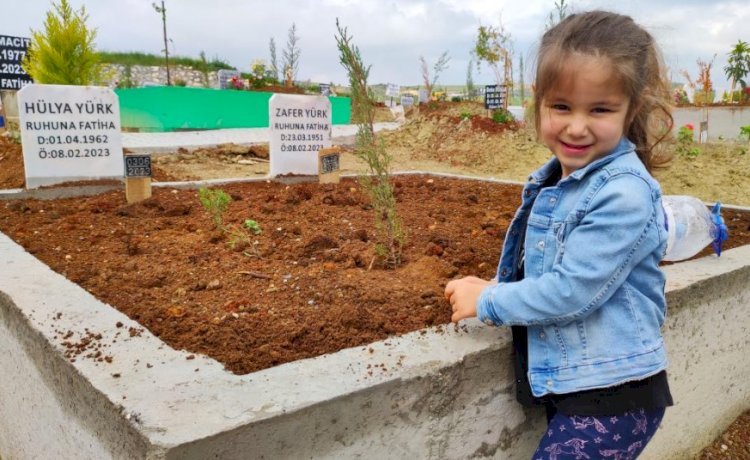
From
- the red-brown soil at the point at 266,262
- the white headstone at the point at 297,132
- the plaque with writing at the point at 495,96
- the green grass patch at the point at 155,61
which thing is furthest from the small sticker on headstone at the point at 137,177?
the green grass patch at the point at 155,61

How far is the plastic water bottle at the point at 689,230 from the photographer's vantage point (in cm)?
276

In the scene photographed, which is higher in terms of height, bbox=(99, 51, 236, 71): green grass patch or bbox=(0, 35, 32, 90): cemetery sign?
bbox=(99, 51, 236, 71): green grass patch

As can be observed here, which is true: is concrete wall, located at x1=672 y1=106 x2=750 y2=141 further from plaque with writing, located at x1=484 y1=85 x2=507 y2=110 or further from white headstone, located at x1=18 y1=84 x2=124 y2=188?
white headstone, located at x1=18 y1=84 x2=124 y2=188

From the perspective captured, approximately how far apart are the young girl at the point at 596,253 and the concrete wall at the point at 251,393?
0.67 feet

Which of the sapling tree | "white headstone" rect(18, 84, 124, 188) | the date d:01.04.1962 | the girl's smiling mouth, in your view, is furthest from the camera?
the date d:01.04.1962

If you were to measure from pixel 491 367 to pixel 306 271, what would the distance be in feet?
3.51

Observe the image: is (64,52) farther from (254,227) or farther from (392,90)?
(392,90)

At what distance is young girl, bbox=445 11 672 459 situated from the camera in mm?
1455

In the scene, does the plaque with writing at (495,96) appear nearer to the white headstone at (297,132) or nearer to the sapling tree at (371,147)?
the white headstone at (297,132)

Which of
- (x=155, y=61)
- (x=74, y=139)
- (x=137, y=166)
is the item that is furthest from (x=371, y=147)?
(x=155, y=61)

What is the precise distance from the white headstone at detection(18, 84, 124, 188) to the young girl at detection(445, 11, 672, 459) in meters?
4.03

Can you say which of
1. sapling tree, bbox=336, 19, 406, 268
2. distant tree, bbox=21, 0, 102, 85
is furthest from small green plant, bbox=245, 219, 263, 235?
distant tree, bbox=21, 0, 102, 85

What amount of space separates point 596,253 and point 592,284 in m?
0.08

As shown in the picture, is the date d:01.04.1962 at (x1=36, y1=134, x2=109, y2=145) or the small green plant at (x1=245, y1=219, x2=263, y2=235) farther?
the date d:01.04.1962 at (x1=36, y1=134, x2=109, y2=145)
